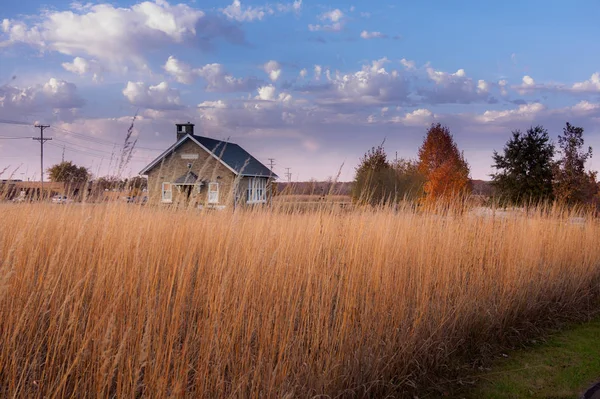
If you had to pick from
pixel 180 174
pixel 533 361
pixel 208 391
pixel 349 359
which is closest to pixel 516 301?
pixel 533 361

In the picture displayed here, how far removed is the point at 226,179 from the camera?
2855cm

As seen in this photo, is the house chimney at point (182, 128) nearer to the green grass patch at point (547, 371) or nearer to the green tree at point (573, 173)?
the green tree at point (573, 173)

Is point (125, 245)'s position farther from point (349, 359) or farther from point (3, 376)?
point (349, 359)

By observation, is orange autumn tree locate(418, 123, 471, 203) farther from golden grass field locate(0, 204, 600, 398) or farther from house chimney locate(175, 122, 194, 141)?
golden grass field locate(0, 204, 600, 398)

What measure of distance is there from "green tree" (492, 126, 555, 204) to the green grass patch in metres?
19.0

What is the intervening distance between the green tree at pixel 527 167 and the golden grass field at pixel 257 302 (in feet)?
58.8

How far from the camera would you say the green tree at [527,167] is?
23219 millimetres

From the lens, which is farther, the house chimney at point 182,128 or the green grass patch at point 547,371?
the house chimney at point 182,128

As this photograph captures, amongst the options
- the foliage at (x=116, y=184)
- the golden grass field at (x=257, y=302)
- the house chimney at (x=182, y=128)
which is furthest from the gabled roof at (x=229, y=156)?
the golden grass field at (x=257, y=302)

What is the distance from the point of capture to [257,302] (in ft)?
11.4

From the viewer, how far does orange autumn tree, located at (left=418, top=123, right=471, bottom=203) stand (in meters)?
26.1

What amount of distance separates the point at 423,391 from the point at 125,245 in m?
2.67

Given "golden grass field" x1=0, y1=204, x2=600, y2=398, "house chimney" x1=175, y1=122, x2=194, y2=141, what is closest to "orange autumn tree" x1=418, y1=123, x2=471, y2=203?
"house chimney" x1=175, y1=122, x2=194, y2=141

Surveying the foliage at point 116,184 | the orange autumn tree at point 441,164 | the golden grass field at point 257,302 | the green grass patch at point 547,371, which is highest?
the orange autumn tree at point 441,164
